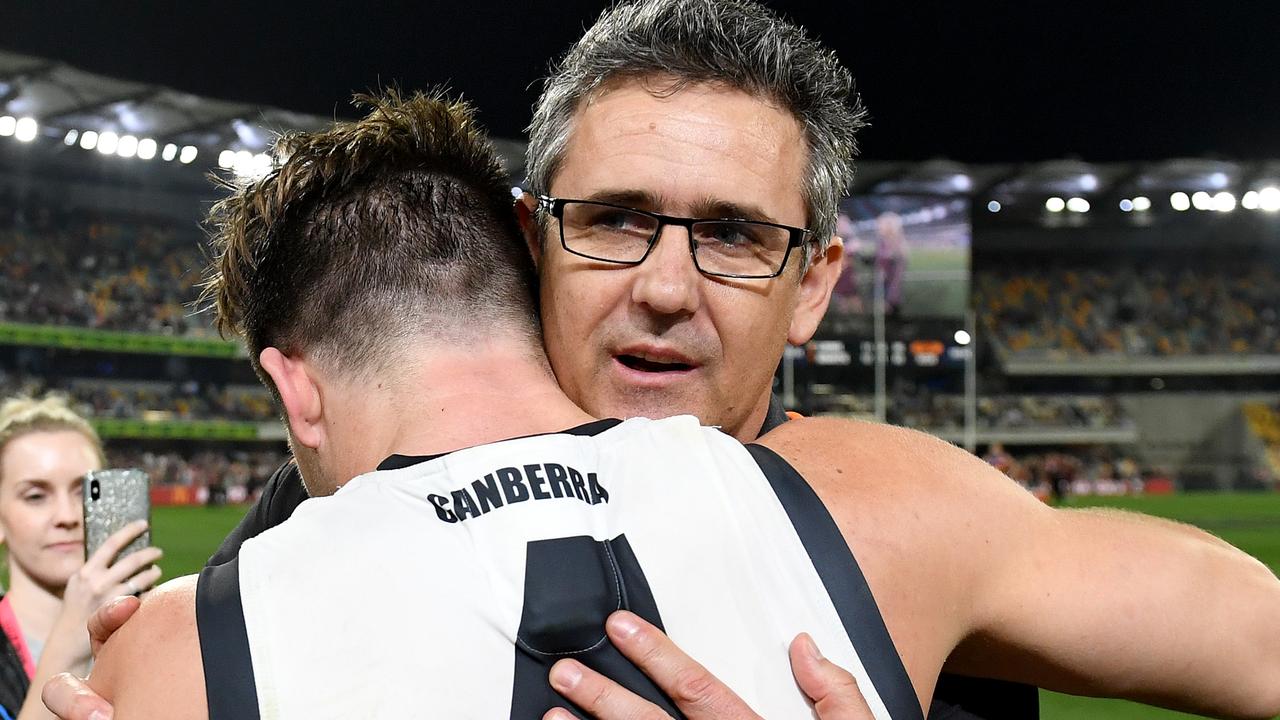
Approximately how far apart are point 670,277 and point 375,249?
60 cm

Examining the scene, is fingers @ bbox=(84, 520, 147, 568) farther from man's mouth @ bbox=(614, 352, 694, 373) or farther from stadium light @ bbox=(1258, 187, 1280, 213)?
stadium light @ bbox=(1258, 187, 1280, 213)

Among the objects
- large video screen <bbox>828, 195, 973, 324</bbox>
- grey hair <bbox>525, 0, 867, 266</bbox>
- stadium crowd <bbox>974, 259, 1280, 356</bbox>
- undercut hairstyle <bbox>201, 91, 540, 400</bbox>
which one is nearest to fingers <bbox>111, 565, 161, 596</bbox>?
undercut hairstyle <bbox>201, 91, 540, 400</bbox>

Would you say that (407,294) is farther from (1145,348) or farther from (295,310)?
(1145,348)

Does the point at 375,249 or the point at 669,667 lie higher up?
the point at 375,249

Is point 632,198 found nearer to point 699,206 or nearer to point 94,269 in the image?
point 699,206

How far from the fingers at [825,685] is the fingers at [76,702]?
0.90 metres

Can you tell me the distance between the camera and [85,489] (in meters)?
2.94

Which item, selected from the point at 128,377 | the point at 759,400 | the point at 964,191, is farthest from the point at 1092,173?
the point at 759,400

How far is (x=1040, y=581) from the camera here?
1687 mm

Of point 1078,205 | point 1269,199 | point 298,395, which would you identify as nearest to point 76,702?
point 298,395

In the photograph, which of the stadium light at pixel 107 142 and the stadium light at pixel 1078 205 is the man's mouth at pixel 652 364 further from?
the stadium light at pixel 1078 205

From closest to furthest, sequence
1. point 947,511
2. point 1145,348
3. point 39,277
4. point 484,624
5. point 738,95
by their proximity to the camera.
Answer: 1. point 484,624
2. point 947,511
3. point 738,95
4. point 39,277
5. point 1145,348

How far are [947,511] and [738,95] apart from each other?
1004 millimetres

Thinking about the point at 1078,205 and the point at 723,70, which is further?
the point at 1078,205
